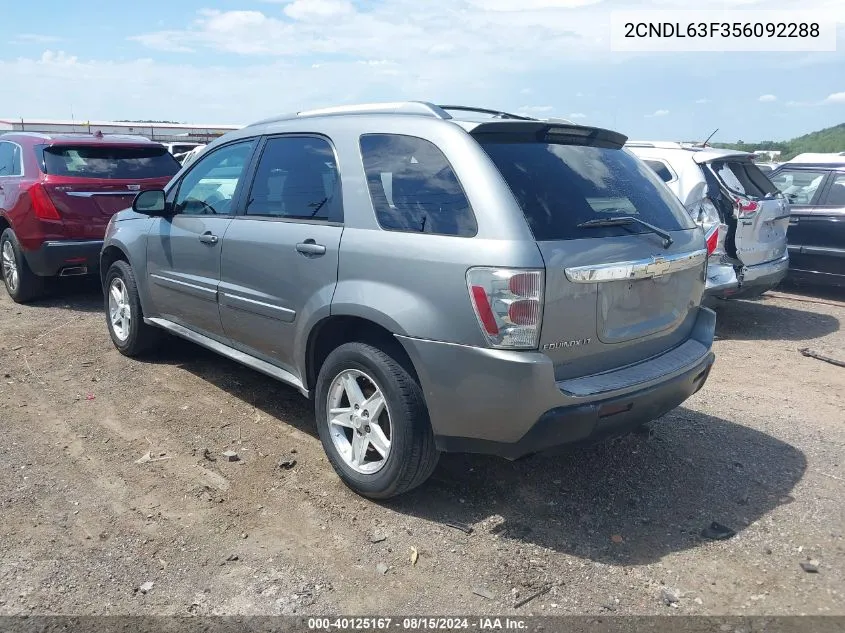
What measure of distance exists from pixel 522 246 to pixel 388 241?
69cm

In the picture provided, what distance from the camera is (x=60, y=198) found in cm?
711

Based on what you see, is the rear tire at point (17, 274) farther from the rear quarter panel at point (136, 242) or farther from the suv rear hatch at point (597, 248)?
the suv rear hatch at point (597, 248)

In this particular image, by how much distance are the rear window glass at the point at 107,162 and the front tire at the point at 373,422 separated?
5003mm

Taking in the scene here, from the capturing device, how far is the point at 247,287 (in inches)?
163

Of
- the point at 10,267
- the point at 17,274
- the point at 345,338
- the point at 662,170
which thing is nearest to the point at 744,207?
the point at 662,170

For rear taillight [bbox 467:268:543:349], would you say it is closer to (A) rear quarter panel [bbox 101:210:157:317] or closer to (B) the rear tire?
(A) rear quarter panel [bbox 101:210:157:317]

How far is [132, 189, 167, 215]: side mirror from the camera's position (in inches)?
195

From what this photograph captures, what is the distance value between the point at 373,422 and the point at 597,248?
4.38 feet

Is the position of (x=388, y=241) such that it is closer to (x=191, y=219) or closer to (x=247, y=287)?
(x=247, y=287)

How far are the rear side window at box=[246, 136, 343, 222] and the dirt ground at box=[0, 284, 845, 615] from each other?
1367 mm

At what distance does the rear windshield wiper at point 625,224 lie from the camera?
125 inches

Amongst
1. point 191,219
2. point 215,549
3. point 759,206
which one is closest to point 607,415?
point 215,549

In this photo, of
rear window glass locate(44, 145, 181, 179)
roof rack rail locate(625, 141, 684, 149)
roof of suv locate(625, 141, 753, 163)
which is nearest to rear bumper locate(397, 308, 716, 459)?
roof of suv locate(625, 141, 753, 163)

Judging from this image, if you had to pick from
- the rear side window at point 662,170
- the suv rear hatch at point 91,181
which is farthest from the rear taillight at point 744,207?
the suv rear hatch at point 91,181
